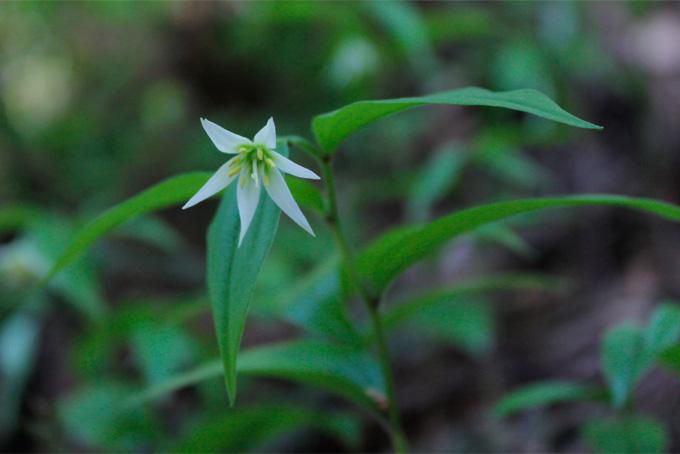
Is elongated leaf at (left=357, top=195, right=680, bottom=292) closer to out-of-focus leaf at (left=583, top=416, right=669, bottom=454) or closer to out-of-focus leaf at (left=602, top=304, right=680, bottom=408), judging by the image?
out-of-focus leaf at (left=602, top=304, right=680, bottom=408)

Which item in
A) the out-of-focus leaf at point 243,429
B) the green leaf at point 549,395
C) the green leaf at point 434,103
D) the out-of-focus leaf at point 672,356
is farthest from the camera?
the out-of-focus leaf at point 243,429

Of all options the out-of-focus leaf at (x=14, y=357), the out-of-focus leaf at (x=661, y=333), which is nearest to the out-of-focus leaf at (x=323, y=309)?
the out-of-focus leaf at (x=661, y=333)

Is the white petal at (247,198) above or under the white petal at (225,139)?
under

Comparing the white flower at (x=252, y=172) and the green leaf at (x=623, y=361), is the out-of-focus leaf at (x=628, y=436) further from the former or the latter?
the white flower at (x=252, y=172)

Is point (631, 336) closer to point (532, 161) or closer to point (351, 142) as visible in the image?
point (532, 161)

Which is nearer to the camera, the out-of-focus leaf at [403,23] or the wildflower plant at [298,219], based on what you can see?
the wildflower plant at [298,219]

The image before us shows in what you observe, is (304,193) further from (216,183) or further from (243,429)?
(243,429)
